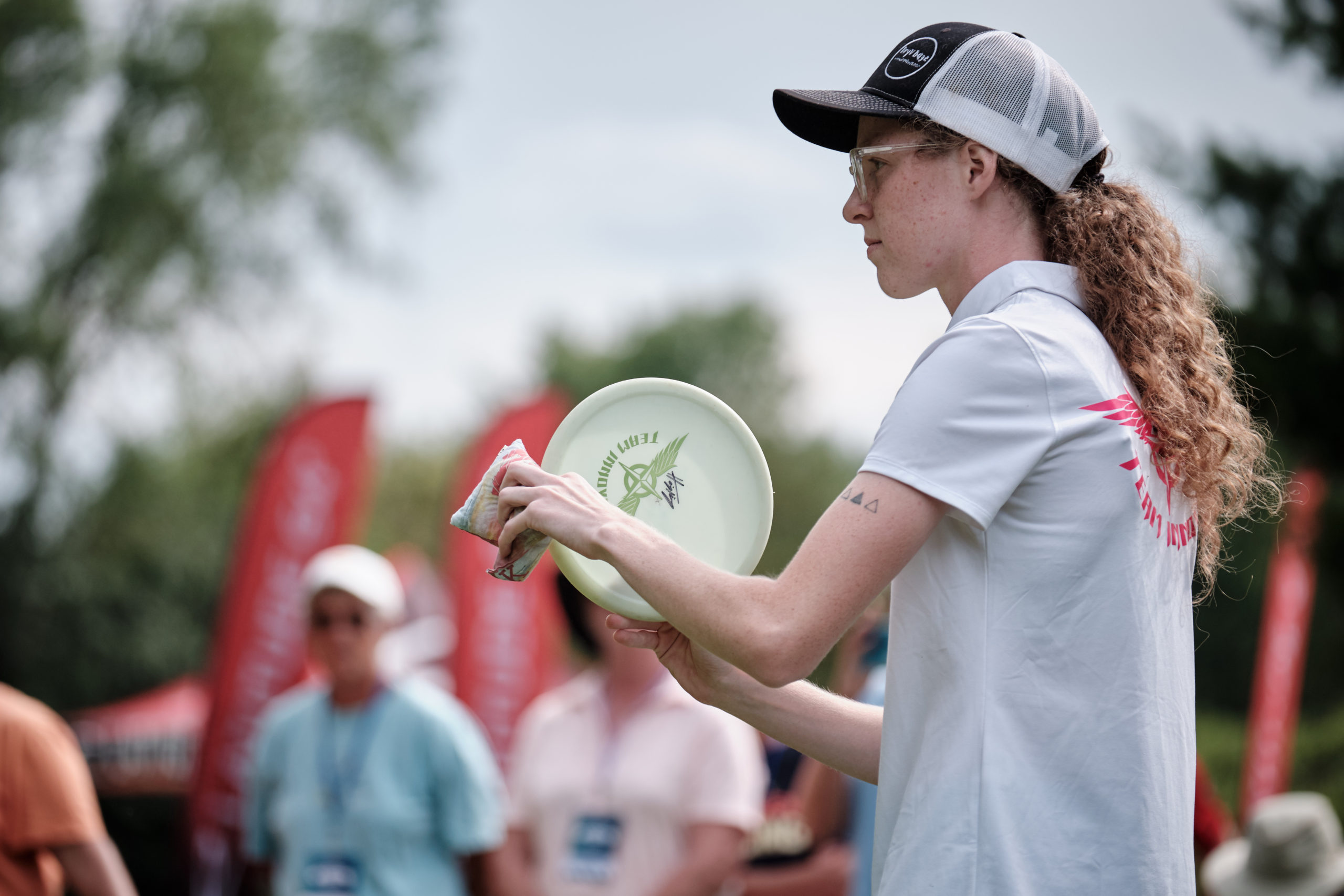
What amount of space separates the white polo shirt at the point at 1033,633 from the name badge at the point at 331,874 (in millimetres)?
3240

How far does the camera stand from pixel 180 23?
18.0m

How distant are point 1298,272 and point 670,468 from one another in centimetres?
1132

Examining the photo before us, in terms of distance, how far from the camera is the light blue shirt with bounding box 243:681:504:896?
436 cm

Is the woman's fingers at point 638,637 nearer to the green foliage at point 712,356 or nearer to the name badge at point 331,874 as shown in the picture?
the name badge at point 331,874

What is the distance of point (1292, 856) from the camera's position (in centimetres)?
479

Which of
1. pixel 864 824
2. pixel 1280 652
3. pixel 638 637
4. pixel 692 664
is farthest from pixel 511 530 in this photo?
pixel 1280 652

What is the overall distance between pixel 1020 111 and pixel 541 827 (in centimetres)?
332

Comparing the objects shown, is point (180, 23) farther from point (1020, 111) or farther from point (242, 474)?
point (1020, 111)

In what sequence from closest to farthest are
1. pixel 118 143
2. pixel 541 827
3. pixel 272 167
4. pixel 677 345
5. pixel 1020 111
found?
pixel 1020 111 → pixel 541 827 → pixel 118 143 → pixel 272 167 → pixel 677 345

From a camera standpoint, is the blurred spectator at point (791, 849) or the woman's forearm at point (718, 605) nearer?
the woman's forearm at point (718, 605)

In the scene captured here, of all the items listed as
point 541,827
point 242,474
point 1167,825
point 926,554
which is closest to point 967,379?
point 926,554

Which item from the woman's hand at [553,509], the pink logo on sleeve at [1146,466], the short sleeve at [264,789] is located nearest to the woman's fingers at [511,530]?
the woman's hand at [553,509]

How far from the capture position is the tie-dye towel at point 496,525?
1.69m

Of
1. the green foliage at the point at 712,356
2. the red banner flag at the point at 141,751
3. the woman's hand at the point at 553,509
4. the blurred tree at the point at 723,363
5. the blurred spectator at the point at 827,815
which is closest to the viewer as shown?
the woman's hand at the point at 553,509
